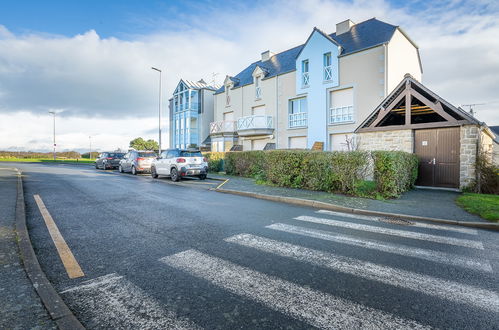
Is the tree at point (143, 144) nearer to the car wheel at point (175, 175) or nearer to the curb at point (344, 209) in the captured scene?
the car wheel at point (175, 175)

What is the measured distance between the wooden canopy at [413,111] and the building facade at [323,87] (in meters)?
3.22

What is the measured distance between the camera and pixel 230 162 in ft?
59.5

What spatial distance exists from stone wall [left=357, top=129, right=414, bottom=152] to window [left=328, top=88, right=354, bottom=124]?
5603 mm

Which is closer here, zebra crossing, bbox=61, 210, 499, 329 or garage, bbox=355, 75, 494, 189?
zebra crossing, bbox=61, 210, 499, 329

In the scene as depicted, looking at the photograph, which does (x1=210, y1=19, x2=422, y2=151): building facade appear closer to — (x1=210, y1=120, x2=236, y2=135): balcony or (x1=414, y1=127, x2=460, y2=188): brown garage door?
(x1=210, y1=120, x2=236, y2=135): balcony

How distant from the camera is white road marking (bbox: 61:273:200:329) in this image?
231cm

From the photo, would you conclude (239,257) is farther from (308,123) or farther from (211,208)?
(308,123)

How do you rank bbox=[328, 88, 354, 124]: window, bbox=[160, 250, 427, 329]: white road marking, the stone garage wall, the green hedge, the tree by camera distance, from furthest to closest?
the tree
bbox=[328, 88, 354, 124]: window
the stone garage wall
the green hedge
bbox=[160, 250, 427, 329]: white road marking

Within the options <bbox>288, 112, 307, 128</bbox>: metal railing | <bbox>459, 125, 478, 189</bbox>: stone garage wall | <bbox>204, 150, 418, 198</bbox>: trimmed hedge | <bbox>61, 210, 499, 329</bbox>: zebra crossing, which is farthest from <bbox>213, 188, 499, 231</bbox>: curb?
<bbox>288, 112, 307, 128</bbox>: metal railing

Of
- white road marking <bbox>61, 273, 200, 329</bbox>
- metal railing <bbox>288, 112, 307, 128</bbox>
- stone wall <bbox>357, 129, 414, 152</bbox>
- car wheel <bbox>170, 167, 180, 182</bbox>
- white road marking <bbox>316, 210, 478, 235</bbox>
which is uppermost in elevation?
metal railing <bbox>288, 112, 307, 128</bbox>

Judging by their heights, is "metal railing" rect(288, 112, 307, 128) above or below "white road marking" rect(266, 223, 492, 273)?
above

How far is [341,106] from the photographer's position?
785 inches

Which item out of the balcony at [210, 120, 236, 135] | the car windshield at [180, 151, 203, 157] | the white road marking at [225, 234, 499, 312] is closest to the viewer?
the white road marking at [225, 234, 499, 312]

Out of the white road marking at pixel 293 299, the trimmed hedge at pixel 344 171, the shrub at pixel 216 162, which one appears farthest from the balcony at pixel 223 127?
the white road marking at pixel 293 299
